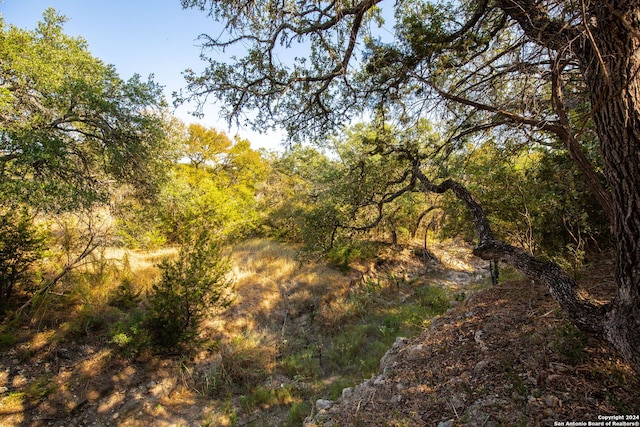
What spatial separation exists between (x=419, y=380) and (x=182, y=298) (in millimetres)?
4453

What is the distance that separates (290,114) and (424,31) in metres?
2.27

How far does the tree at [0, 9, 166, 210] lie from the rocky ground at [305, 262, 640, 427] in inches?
216

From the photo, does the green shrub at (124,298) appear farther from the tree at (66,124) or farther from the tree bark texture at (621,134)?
the tree bark texture at (621,134)

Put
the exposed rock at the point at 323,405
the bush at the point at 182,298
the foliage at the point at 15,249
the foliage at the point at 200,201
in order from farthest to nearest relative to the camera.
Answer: the foliage at the point at 200,201 → the bush at the point at 182,298 → the foliage at the point at 15,249 → the exposed rock at the point at 323,405

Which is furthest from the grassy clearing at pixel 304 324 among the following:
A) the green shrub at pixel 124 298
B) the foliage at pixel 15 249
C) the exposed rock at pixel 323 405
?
the foliage at pixel 15 249

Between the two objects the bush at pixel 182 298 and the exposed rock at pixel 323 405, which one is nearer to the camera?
the exposed rock at pixel 323 405

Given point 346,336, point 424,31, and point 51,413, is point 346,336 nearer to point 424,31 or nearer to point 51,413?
point 51,413

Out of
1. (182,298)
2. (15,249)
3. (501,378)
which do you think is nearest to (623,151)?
(501,378)

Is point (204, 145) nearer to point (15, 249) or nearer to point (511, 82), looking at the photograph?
point (15, 249)

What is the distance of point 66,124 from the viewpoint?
212 inches

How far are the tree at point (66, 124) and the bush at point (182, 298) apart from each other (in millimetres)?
2004

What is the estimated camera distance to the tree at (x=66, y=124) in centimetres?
417

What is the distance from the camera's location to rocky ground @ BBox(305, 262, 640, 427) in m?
2.10

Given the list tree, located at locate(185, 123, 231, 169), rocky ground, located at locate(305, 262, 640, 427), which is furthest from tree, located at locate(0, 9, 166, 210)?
tree, located at locate(185, 123, 231, 169)
